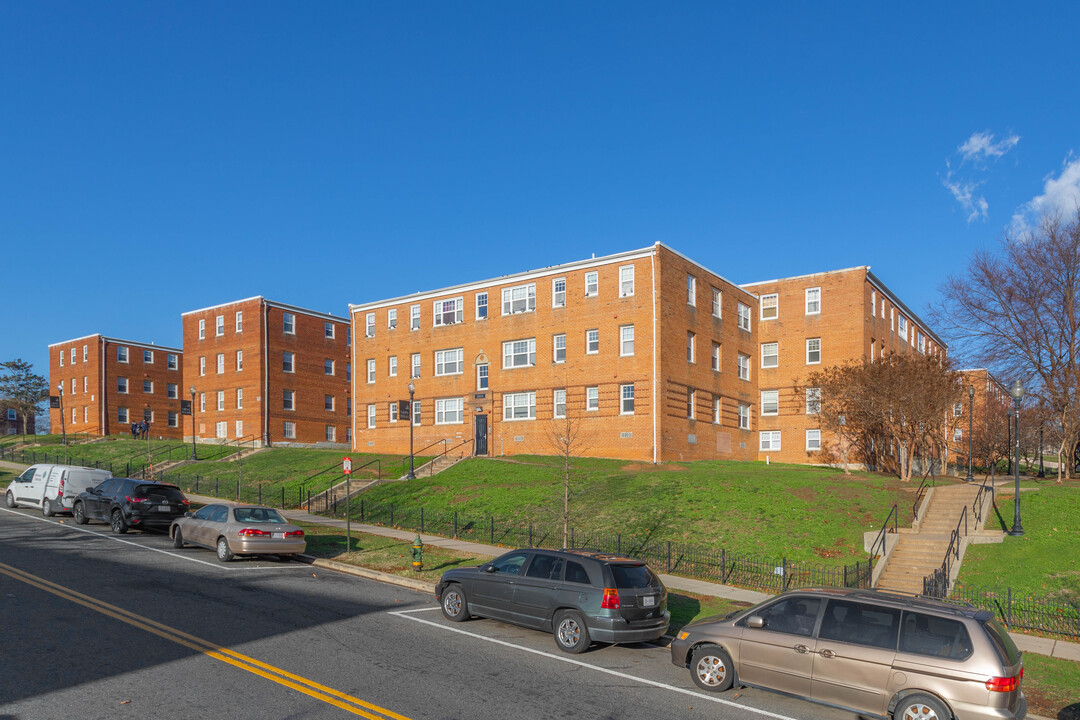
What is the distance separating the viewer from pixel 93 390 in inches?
2815

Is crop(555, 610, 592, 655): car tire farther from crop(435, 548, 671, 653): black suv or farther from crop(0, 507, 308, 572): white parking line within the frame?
crop(0, 507, 308, 572): white parking line

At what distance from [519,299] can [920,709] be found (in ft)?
120

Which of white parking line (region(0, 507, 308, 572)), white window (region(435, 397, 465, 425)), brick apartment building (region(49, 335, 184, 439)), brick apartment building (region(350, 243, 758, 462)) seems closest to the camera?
white parking line (region(0, 507, 308, 572))

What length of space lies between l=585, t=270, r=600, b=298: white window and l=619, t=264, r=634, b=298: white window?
4.67 ft

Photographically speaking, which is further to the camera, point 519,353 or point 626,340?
point 519,353

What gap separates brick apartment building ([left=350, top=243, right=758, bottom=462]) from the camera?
128ft

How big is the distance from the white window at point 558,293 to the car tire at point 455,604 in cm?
2911

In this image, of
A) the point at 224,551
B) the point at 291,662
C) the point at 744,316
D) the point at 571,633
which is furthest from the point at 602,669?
the point at 744,316

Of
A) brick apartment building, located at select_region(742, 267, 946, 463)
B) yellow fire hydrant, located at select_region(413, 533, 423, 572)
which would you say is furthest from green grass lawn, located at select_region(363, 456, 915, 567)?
brick apartment building, located at select_region(742, 267, 946, 463)

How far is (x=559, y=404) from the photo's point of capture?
4178cm

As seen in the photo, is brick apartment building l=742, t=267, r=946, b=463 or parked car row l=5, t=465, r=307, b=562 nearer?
parked car row l=5, t=465, r=307, b=562

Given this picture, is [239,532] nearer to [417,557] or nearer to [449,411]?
[417,557]

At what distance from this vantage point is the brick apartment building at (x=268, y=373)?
186ft

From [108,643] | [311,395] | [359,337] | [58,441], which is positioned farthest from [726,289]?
[58,441]
